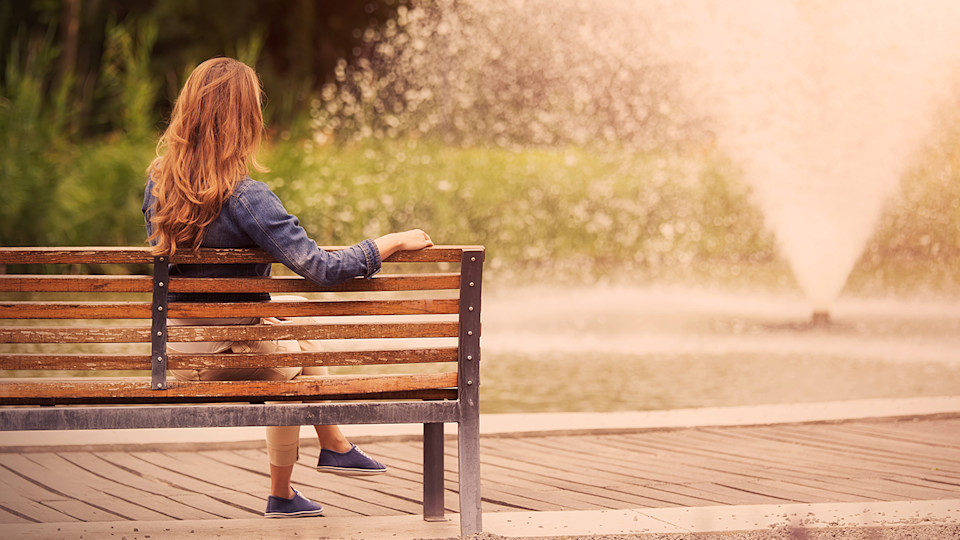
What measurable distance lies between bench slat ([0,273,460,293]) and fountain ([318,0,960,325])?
23.0ft

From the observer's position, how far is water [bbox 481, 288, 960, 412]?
6.92m

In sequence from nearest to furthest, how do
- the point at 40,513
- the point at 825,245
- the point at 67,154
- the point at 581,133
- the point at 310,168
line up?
the point at 40,513 < the point at 825,245 < the point at 67,154 < the point at 310,168 < the point at 581,133

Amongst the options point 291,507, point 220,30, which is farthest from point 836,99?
point 220,30

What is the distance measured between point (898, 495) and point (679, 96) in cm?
1355

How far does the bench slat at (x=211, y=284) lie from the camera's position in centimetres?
326

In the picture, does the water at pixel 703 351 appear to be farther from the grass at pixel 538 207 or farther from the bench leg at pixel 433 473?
the bench leg at pixel 433 473

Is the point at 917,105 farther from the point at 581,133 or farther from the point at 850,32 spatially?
the point at 581,133

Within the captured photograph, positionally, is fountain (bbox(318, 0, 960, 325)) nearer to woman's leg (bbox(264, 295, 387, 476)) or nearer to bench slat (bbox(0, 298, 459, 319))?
woman's leg (bbox(264, 295, 387, 476))

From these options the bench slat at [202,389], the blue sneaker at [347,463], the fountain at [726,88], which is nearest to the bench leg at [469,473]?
the bench slat at [202,389]

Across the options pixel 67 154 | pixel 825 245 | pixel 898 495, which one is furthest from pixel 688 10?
pixel 898 495

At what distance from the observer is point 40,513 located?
3.98 m

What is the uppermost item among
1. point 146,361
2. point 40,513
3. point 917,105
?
point 917,105

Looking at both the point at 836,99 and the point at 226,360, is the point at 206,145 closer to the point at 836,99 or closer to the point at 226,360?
the point at 226,360

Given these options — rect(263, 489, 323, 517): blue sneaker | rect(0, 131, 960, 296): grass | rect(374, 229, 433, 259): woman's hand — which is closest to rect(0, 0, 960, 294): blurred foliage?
rect(0, 131, 960, 296): grass
